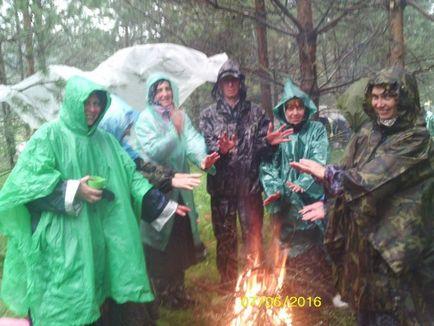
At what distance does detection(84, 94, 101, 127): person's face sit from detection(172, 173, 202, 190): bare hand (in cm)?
79

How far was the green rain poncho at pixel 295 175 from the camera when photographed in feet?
12.2

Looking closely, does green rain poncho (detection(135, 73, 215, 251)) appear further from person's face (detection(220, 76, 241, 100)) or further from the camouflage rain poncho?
the camouflage rain poncho

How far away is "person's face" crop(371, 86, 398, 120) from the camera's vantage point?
99.3 inches

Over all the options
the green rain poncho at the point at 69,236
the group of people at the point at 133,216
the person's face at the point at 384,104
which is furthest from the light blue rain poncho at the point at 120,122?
the person's face at the point at 384,104

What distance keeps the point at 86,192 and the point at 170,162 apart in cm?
132

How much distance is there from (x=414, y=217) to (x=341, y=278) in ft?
2.27

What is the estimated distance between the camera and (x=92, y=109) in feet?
8.91

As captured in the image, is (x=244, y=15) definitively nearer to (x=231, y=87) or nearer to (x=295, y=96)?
(x=231, y=87)

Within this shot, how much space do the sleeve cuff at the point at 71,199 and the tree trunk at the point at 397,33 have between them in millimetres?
3376

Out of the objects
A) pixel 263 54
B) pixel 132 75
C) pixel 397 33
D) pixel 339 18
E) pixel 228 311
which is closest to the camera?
pixel 228 311

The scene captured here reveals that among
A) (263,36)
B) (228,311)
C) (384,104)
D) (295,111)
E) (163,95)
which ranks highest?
(263,36)

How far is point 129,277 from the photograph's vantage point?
2.68 metres

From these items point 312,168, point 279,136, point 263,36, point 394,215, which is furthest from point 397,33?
point 263,36

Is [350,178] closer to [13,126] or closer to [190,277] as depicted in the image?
[190,277]
